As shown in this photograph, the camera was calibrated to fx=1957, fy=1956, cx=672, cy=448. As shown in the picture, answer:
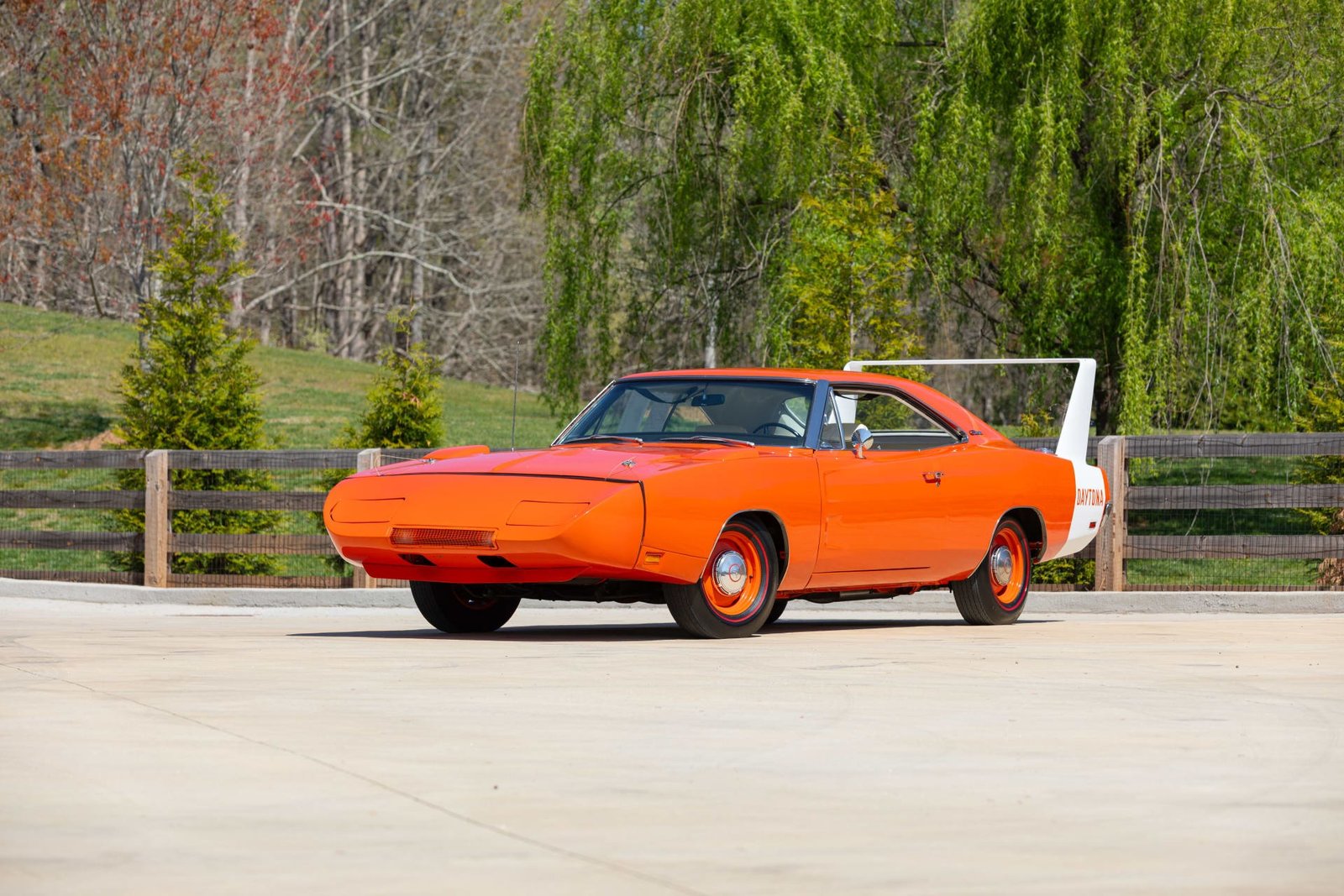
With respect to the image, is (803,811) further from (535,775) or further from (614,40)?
(614,40)

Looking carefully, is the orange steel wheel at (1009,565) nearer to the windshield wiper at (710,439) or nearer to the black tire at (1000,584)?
the black tire at (1000,584)

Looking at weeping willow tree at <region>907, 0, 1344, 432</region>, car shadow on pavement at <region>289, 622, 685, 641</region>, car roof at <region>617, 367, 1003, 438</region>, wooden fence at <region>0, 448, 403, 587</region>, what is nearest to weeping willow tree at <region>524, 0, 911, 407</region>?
weeping willow tree at <region>907, 0, 1344, 432</region>

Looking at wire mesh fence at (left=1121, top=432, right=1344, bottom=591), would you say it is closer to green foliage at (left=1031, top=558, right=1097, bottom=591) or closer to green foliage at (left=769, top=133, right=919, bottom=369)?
green foliage at (left=1031, top=558, right=1097, bottom=591)

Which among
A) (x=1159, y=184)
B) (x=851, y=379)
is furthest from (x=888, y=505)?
(x=1159, y=184)

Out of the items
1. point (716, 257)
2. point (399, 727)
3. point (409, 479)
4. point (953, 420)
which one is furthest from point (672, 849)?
point (716, 257)

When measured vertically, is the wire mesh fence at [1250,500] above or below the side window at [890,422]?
below

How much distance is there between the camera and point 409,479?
35.3ft

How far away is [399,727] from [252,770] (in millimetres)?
1012

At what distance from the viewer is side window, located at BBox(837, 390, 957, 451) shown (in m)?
12.2

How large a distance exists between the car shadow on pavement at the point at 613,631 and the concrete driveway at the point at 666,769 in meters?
0.89

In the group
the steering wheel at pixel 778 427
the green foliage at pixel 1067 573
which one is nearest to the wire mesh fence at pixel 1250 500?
the green foliage at pixel 1067 573

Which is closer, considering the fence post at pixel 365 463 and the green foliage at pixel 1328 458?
the fence post at pixel 365 463

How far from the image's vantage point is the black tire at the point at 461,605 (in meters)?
11.8

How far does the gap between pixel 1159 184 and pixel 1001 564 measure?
8.53 metres
